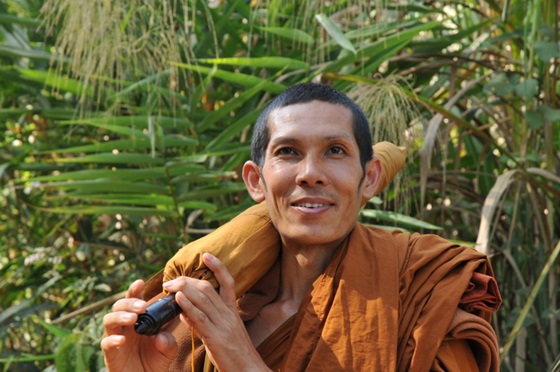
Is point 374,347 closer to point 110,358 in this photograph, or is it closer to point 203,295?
point 203,295

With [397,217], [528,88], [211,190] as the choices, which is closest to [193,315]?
[397,217]

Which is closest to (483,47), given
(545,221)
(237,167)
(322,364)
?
(545,221)

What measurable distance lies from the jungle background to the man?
3.16 feet

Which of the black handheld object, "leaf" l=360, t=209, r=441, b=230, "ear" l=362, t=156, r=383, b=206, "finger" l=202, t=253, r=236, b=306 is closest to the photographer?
the black handheld object

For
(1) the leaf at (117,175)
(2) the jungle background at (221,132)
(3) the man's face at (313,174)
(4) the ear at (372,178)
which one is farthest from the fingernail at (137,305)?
(1) the leaf at (117,175)

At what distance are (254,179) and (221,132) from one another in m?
1.49

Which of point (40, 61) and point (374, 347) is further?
point (40, 61)

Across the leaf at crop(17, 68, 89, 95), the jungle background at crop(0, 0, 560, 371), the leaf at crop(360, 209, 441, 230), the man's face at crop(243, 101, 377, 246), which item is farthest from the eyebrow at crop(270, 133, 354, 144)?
the leaf at crop(17, 68, 89, 95)

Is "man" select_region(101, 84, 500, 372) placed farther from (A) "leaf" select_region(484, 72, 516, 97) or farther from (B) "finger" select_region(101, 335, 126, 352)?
(A) "leaf" select_region(484, 72, 516, 97)

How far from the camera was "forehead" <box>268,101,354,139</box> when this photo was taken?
2.25 m

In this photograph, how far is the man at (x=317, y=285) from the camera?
6.76 feet

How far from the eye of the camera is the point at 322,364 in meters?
2.10

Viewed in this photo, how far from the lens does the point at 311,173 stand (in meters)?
2.20

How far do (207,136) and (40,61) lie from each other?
872 mm
